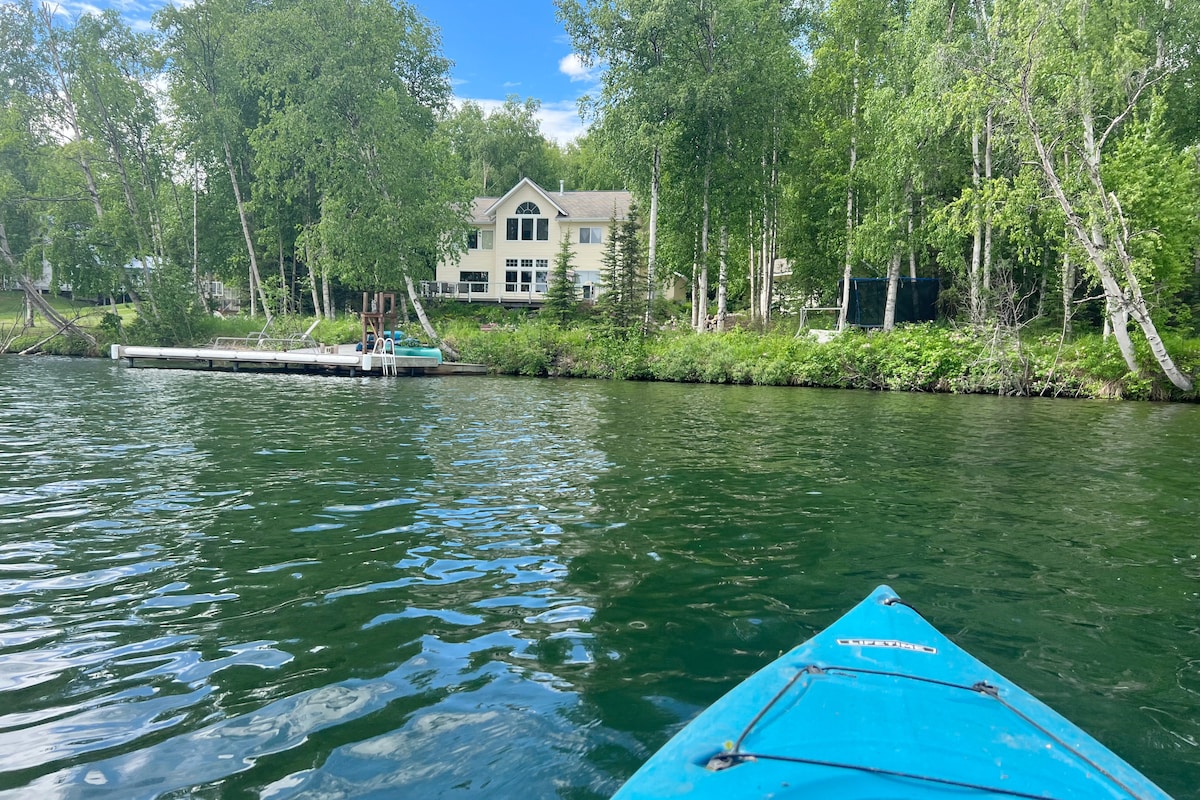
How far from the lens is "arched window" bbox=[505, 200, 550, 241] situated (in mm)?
50000

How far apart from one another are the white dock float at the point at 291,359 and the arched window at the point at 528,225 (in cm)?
2252

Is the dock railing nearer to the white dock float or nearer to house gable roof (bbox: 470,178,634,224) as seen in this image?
the white dock float

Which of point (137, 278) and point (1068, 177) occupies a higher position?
point (1068, 177)

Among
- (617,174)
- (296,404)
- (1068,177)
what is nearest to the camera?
(296,404)

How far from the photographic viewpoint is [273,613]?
500cm

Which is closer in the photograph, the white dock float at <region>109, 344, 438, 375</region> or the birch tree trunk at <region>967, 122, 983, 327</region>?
the birch tree trunk at <region>967, 122, 983, 327</region>

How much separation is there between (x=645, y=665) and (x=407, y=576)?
2309 mm

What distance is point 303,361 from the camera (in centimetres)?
2925

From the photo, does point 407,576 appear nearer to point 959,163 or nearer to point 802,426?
point 802,426

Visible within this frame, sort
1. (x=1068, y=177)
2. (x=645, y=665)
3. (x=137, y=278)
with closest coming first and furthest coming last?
(x=645, y=665)
(x=1068, y=177)
(x=137, y=278)

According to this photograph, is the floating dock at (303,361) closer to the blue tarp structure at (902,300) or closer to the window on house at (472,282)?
the blue tarp structure at (902,300)

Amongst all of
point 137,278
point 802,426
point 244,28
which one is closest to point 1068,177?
point 802,426

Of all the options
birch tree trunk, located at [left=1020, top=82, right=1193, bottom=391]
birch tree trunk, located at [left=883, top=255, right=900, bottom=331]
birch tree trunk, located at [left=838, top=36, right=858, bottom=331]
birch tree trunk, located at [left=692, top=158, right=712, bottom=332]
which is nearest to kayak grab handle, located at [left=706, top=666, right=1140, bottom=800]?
birch tree trunk, located at [left=1020, top=82, right=1193, bottom=391]

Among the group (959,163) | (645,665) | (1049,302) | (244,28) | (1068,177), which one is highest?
(244,28)
